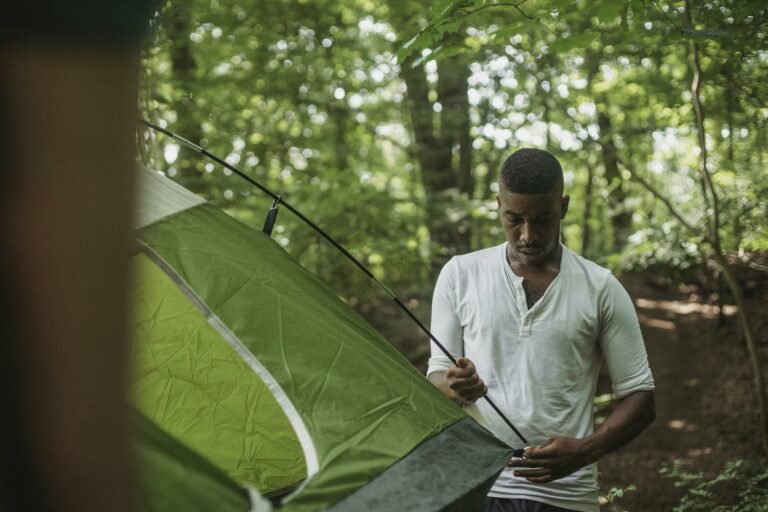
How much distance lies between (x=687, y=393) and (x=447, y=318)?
562cm

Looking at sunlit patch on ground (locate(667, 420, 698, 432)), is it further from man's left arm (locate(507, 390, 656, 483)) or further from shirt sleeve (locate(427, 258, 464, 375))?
shirt sleeve (locate(427, 258, 464, 375))

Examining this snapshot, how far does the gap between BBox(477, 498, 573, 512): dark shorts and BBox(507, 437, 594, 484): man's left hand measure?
12cm

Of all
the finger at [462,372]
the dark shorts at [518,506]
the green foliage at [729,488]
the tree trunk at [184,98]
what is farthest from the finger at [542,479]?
the tree trunk at [184,98]

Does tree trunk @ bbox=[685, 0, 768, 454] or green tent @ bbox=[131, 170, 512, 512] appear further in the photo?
tree trunk @ bbox=[685, 0, 768, 454]

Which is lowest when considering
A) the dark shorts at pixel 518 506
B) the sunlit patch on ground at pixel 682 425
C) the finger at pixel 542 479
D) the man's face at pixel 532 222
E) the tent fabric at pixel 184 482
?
the sunlit patch on ground at pixel 682 425

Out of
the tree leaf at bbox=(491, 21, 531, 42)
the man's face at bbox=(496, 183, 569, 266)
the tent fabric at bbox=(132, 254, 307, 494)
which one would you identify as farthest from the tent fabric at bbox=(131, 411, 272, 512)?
the tree leaf at bbox=(491, 21, 531, 42)

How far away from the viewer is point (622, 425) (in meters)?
2.38

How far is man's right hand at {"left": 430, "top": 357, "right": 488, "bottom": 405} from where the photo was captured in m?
2.34

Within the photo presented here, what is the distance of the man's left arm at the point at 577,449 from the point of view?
227cm

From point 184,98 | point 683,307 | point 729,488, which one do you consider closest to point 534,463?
point 729,488

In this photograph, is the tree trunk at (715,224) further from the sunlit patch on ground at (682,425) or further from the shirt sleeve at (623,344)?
the sunlit patch on ground at (682,425)

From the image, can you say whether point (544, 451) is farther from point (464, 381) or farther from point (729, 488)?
point (729, 488)

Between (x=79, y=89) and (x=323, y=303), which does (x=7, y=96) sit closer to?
(x=79, y=89)

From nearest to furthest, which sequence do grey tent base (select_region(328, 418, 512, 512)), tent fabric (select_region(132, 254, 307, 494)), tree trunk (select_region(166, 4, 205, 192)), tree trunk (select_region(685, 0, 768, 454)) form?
→ grey tent base (select_region(328, 418, 512, 512))
tent fabric (select_region(132, 254, 307, 494))
tree trunk (select_region(685, 0, 768, 454))
tree trunk (select_region(166, 4, 205, 192))
